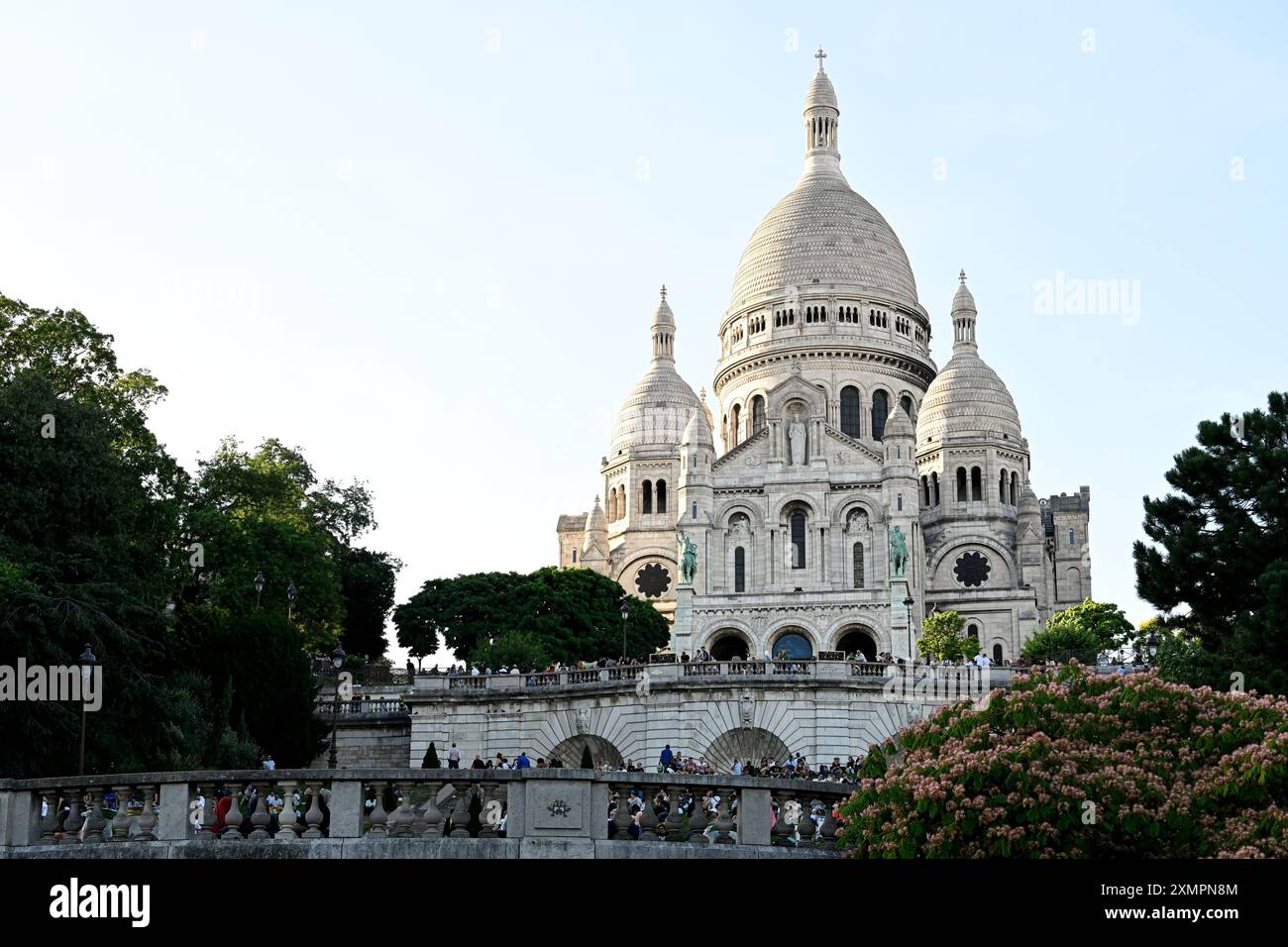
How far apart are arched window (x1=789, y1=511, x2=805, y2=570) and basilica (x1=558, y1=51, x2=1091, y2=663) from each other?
12 centimetres

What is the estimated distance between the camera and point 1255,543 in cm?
4225

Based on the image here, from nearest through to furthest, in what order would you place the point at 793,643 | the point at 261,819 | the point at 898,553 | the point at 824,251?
the point at 261,819 < the point at 898,553 < the point at 793,643 < the point at 824,251

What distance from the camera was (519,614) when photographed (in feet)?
258

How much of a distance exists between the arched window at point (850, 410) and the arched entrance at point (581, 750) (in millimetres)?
63109

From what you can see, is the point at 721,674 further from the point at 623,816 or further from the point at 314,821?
the point at 314,821

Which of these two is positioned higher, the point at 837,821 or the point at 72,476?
the point at 72,476

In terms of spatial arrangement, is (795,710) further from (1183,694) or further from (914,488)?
(914,488)

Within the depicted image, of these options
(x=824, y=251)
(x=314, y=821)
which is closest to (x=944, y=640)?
(x=824, y=251)

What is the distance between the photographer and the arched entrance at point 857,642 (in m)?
91.1

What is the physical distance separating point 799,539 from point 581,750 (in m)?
49.4

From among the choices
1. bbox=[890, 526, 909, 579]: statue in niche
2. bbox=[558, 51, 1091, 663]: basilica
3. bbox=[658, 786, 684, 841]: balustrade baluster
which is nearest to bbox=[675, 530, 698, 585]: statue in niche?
bbox=[558, 51, 1091, 663]: basilica
